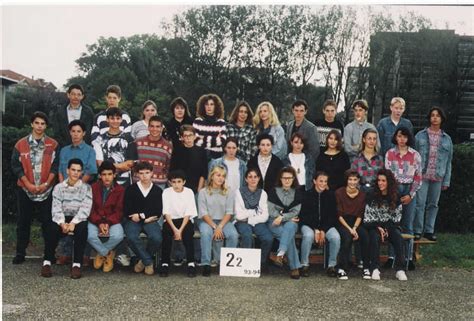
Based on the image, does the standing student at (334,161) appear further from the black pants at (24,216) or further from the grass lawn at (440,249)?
the black pants at (24,216)

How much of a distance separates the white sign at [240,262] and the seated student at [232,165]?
3.04 ft

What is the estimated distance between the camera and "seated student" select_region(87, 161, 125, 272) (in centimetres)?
589

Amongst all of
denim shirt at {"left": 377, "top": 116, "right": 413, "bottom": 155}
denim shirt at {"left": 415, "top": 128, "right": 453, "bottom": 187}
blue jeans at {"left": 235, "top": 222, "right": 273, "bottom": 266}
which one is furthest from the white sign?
denim shirt at {"left": 415, "top": 128, "right": 453, "bottom": 187}

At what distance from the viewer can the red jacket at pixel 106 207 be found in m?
6.00

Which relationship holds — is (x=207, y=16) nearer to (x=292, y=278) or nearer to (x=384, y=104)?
(x=384, y=104)

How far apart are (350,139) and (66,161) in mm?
3813

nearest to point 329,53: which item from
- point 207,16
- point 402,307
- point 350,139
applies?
point 207,16

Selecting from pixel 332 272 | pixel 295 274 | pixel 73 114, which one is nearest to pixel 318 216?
pixel 332 272

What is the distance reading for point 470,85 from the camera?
1652 cm

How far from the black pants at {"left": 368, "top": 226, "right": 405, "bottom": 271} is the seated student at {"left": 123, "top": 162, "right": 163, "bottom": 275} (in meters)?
2.56

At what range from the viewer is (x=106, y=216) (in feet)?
19.7

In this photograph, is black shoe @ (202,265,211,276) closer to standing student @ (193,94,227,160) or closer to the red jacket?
the red jacket

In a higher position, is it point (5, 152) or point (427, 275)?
point (5, 152)

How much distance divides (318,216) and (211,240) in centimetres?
137
